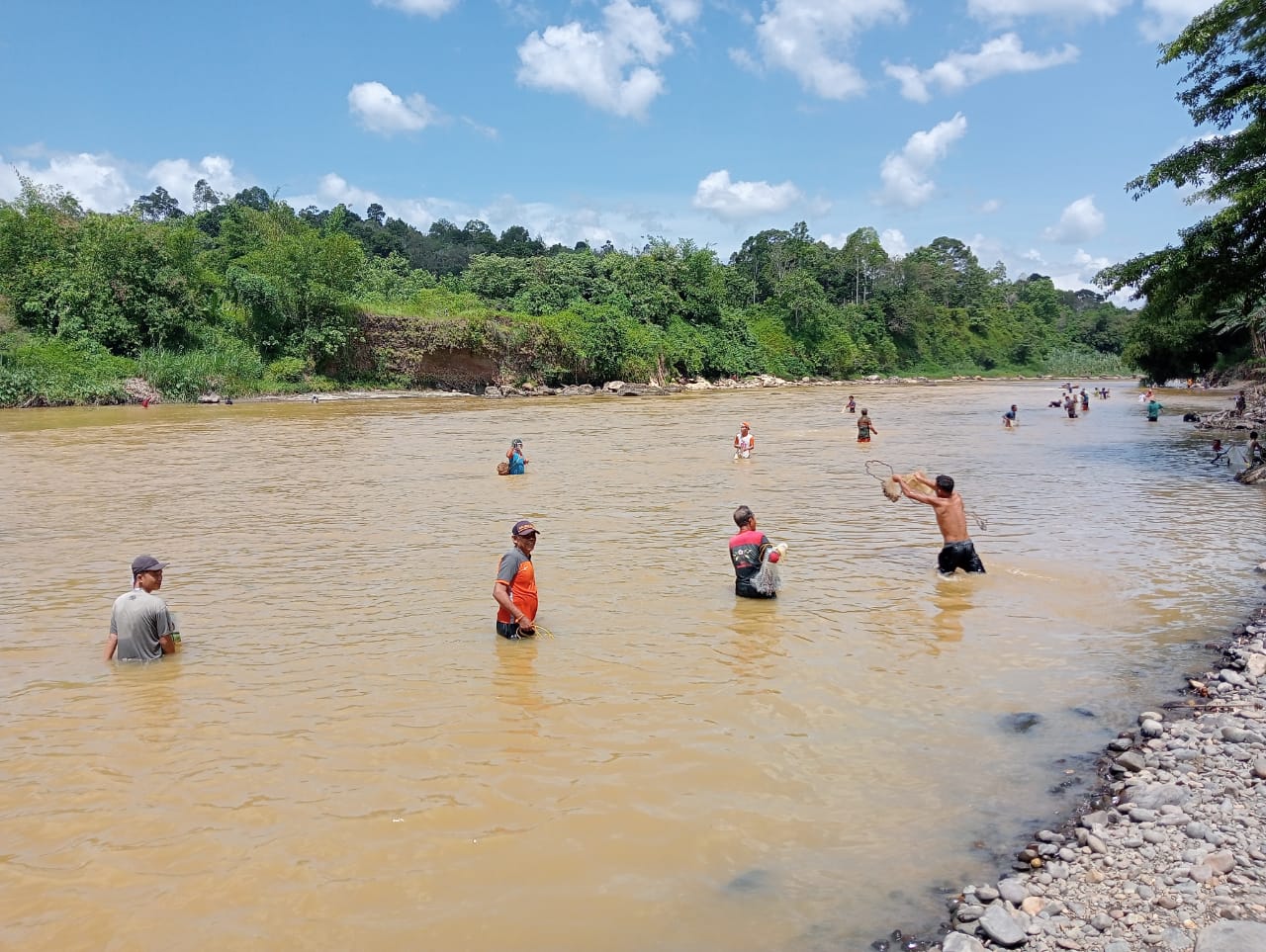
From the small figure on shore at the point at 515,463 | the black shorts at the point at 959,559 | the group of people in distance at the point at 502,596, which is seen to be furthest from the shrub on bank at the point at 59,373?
the black shorts at the point at 959,559

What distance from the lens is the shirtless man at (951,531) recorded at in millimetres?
10703

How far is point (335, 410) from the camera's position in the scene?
139 ft

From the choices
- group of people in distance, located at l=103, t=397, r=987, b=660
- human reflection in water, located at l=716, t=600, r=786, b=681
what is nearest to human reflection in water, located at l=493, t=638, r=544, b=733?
group of people in distance, located at l=103, t=397, r=987, b=660

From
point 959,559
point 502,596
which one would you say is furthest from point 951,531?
point 502,596

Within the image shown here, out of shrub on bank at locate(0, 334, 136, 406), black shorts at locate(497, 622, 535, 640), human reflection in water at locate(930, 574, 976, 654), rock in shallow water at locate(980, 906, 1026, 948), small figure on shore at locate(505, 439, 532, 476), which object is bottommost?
rock in shallow water at locate(980, 906, 1026, 948)

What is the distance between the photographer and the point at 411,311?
187 ft

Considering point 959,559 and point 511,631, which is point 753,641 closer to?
point 511,631

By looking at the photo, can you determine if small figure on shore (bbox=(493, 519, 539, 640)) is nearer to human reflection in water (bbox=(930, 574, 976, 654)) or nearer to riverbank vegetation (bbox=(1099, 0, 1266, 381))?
human reflection in water (bbox=(930, 574, 976, 654))

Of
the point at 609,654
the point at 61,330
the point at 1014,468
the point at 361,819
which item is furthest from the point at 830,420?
the point at 61,330

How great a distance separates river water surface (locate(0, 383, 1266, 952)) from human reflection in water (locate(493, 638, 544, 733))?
1.8 inches

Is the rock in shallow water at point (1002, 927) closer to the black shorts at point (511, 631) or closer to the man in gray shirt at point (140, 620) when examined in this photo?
the black shorts at point (511, 631)

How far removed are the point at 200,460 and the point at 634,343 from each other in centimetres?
4396

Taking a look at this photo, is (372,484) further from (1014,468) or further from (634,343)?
(634,343)

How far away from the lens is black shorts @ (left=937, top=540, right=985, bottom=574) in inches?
420
